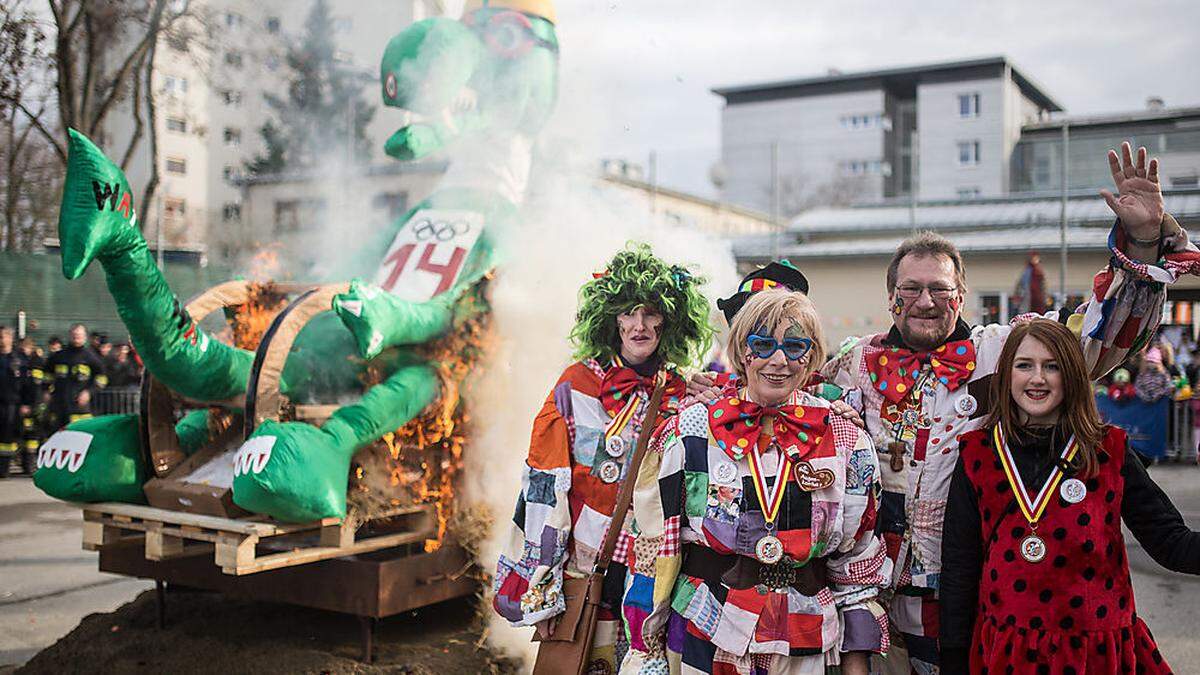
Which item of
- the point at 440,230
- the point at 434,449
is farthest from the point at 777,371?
the point at 440,230

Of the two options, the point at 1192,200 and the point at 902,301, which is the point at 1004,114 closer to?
the point at 1192,200

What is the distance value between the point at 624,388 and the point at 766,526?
2.96 feet

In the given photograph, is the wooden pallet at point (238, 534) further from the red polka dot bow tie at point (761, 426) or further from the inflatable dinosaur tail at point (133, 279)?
the red polka dot bow tie at point (761, 426)

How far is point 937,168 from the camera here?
127 ft

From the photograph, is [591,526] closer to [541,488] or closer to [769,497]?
[541,488]

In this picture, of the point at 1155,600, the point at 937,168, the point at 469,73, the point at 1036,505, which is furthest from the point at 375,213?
the point at 937,168

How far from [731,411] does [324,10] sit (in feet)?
19.3

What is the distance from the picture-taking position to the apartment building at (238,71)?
795 cm

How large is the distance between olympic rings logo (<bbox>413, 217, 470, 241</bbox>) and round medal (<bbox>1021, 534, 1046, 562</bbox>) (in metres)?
3.74

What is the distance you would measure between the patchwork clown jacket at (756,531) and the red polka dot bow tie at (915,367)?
0.34m

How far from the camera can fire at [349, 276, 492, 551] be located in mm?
5082

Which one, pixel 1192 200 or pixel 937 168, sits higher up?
pixel 937 168

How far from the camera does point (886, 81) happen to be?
44.2 m

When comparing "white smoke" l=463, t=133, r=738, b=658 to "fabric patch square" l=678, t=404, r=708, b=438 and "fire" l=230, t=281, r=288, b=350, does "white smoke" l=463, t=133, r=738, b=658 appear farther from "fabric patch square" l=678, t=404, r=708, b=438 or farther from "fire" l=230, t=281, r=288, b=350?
"fabric patch square" l=678, t=404, r=708, b=438
